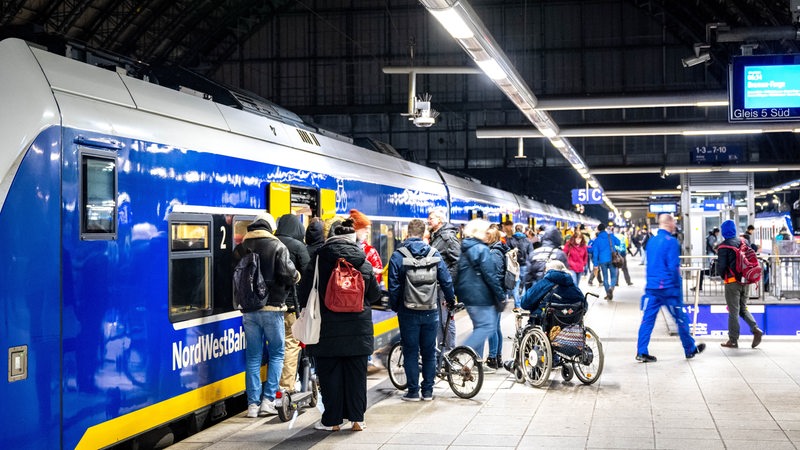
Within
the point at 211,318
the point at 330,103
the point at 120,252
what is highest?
the point at 330,103

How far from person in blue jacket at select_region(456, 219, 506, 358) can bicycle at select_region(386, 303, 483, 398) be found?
26cm

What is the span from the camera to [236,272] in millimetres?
7539

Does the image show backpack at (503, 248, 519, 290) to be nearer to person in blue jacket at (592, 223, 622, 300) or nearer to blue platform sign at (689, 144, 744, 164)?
person in blue jacket at (592, 223, 622, 300)

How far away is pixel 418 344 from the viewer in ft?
28.0

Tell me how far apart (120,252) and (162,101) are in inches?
55.3

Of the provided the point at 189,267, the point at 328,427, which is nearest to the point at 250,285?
the point at 189,267

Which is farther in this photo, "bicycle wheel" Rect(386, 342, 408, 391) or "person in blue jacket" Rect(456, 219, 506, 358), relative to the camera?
"person in blue jacket" Rect(456, 219, 506, 358)

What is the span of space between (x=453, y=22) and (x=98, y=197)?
410cm

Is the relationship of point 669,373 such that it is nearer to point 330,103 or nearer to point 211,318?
point 211,318

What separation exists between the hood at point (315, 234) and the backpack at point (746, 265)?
609cm

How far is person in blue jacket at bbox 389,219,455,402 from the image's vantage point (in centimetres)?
842

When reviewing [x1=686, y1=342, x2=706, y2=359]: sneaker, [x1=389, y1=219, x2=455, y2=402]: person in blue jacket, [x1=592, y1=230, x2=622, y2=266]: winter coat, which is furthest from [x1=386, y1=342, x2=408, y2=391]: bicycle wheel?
[x1=592, y1=230, x2=622, y2=266]: winter coat

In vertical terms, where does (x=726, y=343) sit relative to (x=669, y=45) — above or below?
below

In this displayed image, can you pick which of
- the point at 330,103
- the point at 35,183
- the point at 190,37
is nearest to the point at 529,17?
the point at 330,103
